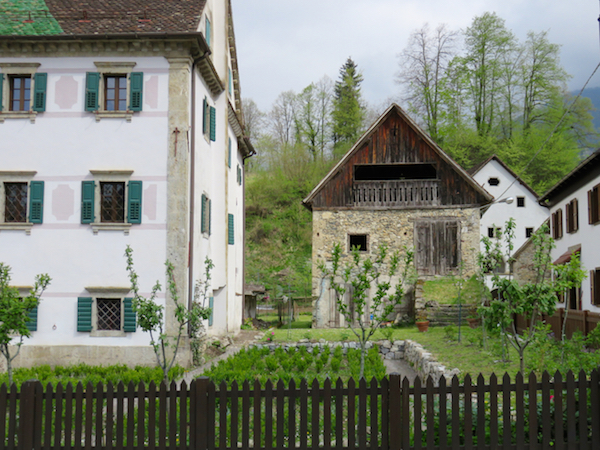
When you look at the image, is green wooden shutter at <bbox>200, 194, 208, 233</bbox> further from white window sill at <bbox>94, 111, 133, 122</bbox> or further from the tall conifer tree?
the tall conifer tree

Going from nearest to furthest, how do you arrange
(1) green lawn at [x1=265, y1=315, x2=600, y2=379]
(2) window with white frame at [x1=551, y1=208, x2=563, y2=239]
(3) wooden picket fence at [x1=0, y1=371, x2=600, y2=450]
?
(3) wooden picket fence at [x1=0, y1=371, x2=600, y2=450], (1) green lawn at [x1=265, y1=315, x2=600, y2=379], (2) window with white frame at [x1=551, y1=208, x2=563, y2=239]

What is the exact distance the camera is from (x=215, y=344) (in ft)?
61.5

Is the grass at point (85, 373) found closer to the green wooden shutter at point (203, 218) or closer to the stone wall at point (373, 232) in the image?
the green wooden shutter at point (203, 218)

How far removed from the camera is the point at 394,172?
30.8 meters

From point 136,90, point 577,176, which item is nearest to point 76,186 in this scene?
point 136,90

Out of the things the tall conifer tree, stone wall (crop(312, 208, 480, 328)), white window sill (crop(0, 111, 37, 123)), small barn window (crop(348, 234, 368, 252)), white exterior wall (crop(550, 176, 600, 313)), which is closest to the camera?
white window sill (crop(0, 111, 37, 123))

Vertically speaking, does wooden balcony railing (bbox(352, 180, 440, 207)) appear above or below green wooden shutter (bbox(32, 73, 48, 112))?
below

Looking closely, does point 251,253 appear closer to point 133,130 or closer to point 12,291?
point 133,130

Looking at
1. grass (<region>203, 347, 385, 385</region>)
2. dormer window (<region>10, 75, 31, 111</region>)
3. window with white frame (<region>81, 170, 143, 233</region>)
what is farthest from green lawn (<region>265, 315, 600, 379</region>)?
dormer window (<region>10, 75, 31, 111</region>)

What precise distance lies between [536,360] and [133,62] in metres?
13.1

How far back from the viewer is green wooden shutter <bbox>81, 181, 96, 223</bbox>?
15.9m

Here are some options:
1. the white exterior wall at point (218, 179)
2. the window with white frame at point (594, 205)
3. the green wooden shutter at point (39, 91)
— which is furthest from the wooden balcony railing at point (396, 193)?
the green wooden shutter at point (39, 91)

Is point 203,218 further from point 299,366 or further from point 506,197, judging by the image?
point 506,197

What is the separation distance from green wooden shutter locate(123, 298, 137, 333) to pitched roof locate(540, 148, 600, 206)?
604 inches
